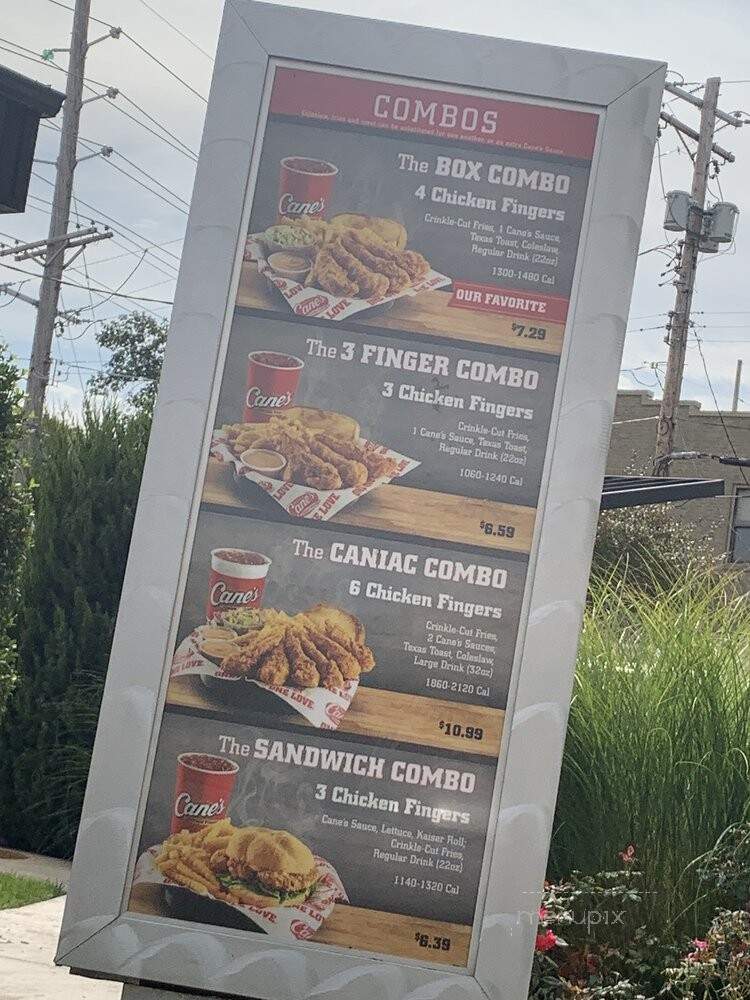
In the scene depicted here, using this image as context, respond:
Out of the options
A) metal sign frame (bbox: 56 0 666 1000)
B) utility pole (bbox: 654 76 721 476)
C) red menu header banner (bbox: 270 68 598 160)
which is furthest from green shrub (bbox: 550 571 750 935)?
→ utility pole (bbox: 654 76 721 476)

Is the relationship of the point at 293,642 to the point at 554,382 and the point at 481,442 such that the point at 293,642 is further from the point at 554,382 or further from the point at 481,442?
the point at 554,382

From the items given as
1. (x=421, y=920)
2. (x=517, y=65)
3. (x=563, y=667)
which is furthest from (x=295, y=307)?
(x=421, y=920)

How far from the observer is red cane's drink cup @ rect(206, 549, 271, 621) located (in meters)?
3.99

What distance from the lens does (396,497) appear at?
4.02 m

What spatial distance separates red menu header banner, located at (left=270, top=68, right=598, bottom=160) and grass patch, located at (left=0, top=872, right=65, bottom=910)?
4.48 m

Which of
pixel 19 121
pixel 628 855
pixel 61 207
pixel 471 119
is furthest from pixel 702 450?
pixel 471 119

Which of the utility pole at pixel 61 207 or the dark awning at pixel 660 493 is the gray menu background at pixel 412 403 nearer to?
the dark awning at pixel 660 493

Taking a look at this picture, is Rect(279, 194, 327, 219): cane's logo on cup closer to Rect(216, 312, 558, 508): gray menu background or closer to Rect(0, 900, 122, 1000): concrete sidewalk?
Rect(216, 312, 558, 508): gray menu background

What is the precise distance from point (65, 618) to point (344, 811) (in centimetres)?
521

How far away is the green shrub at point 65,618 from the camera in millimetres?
8461

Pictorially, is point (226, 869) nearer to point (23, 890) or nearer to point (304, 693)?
point (304, 693)

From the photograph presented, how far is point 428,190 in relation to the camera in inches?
161

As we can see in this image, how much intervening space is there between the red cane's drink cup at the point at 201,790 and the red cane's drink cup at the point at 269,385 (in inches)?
40.0

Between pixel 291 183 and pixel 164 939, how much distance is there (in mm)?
2275
